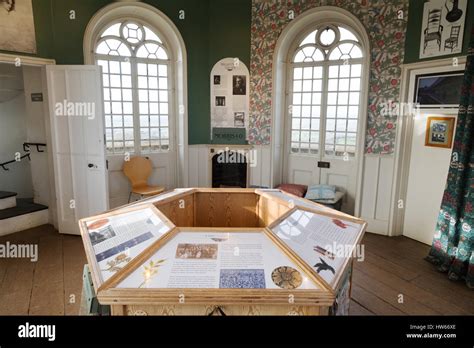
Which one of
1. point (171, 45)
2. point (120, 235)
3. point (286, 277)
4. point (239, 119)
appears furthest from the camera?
point (239, 119)

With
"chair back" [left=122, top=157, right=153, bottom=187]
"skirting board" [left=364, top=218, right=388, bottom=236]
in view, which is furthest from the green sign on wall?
"skirting board" [left=364, top=218, right=388, bottom=236]

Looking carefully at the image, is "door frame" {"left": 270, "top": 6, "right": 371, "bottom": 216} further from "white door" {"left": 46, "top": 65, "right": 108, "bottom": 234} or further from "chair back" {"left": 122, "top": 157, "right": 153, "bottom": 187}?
"white door" {"left": 46, "top": 65, "right": 108, "bottom": 234}

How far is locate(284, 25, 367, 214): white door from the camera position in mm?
5242

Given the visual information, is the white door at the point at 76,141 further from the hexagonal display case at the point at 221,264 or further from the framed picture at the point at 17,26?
the hexagonal display case at the point at 221,264

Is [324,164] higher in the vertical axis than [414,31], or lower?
lower

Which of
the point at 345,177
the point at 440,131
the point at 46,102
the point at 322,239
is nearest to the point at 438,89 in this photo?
the point at 440,131

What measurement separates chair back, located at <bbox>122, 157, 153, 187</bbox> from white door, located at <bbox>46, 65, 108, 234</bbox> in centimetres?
76

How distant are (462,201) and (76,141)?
481 cm

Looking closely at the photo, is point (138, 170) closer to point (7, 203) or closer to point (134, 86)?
point (134, 86)

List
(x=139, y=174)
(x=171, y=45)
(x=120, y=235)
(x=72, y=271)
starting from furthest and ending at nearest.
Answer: (x=171, y=45), (x=139, y=174), (x=72, y=271), (x=120, y=235)

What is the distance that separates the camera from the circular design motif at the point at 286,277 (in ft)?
6.00

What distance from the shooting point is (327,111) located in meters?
5.51

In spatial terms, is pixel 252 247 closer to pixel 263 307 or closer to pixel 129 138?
pixel 263 307

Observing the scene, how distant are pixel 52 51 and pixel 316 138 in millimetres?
4125
